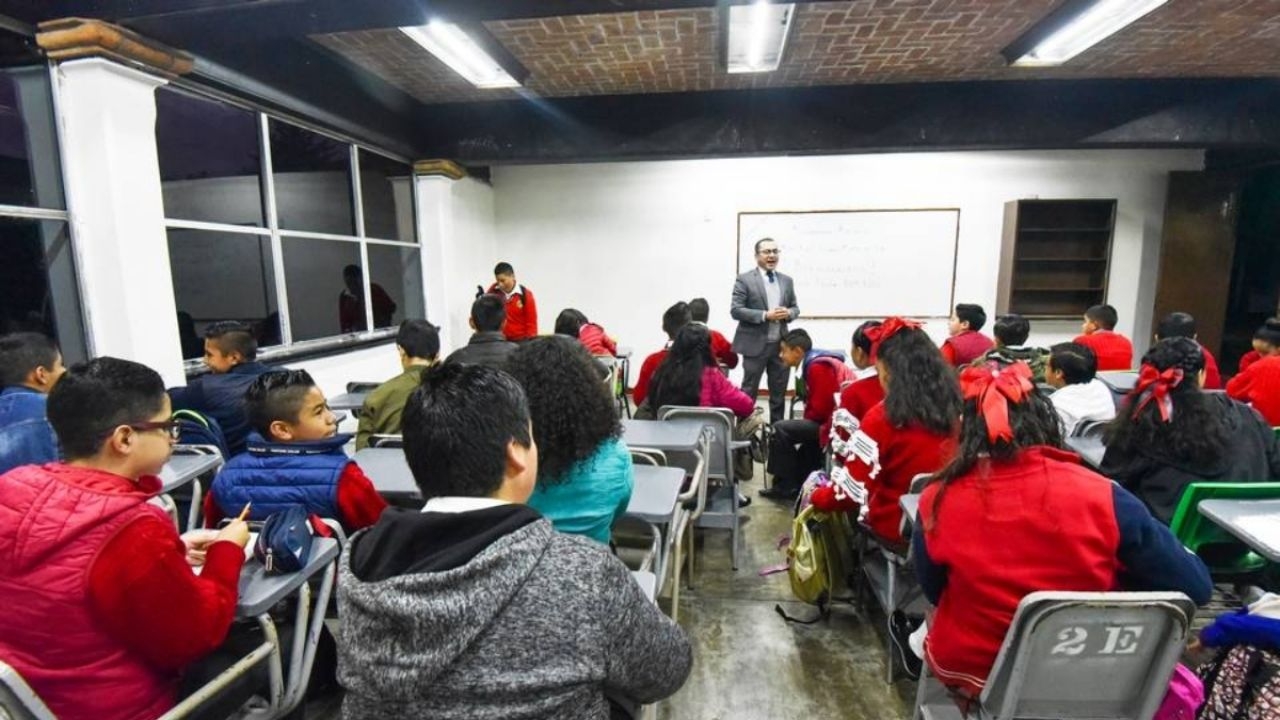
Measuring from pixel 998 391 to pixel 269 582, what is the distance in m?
1.63

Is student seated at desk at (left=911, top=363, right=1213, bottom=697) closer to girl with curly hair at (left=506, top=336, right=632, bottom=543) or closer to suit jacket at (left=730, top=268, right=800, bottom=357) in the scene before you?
girl with curly hair at (left=506, top=336, right=632, bottom=543)

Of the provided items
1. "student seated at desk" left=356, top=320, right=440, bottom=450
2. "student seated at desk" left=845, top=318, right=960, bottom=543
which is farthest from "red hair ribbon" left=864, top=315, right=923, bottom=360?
"student seated at desk" left=356, top=320, right=440, bottom=450

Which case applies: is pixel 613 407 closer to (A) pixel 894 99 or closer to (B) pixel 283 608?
(B) pixel 283 608

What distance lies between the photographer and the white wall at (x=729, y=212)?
5.86 metres

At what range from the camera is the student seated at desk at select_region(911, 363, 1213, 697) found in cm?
120

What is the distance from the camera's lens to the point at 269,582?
1.30 meters

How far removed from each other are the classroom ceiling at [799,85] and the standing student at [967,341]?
54.9 inches

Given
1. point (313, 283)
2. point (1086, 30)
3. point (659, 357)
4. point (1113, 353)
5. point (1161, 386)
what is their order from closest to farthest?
1. point (1161, 386)
2. point (659, 357)
3. point (1086, 30)
4. point (1113, 353)
5. point (313, 283)

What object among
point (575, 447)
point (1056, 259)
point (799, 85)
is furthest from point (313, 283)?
point (1056, 259)

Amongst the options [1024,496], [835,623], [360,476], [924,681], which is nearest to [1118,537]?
[1024,496]

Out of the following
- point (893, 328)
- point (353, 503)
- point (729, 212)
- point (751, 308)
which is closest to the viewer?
point (353, 503)

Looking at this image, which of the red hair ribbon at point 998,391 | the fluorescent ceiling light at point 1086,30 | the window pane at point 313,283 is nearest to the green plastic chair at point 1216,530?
the red hair ribbon at point 998,391

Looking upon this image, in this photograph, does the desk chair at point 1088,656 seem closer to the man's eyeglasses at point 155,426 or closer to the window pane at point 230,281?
the man's eyeglasses at point 155,426

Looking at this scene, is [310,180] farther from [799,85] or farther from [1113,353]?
[1113,353]
